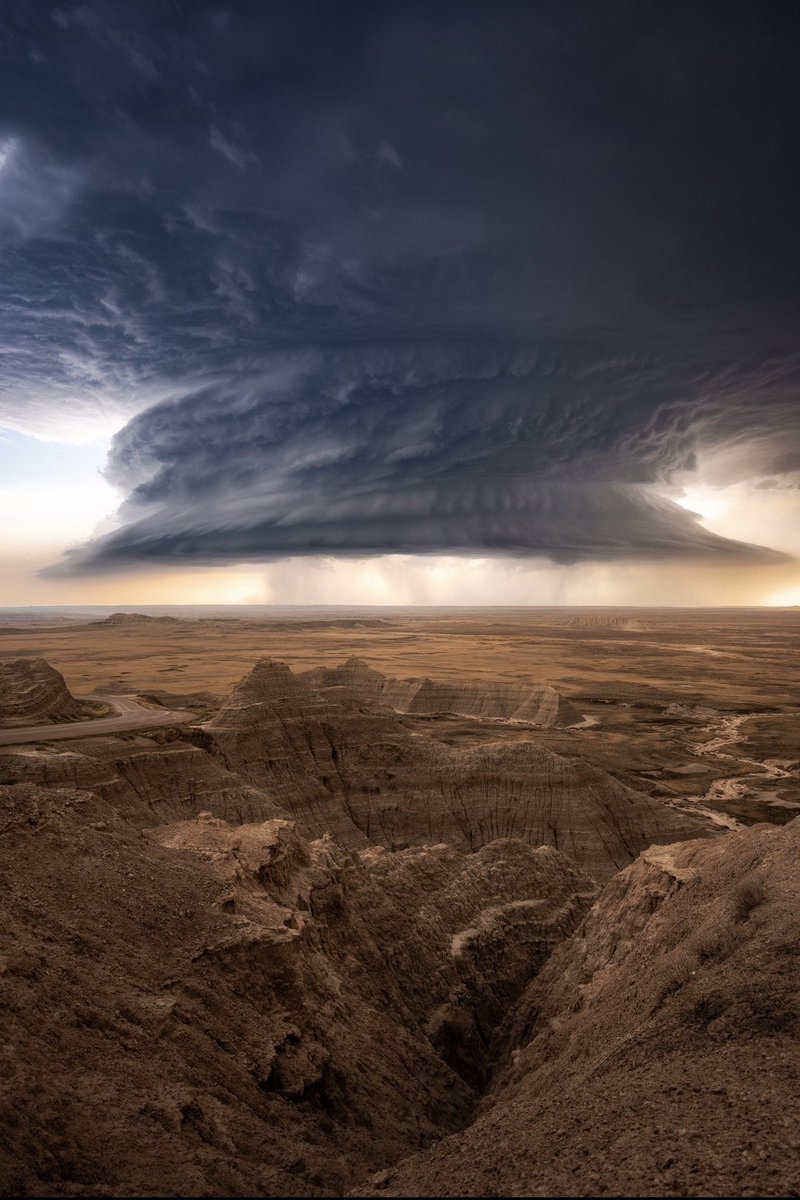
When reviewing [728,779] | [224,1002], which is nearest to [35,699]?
[224,1002]

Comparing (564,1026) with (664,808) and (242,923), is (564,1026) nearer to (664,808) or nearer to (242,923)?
(242,923)

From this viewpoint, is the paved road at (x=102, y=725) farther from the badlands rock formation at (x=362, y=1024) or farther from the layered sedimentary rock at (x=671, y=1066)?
the layered sedimentary rock at (x=671, y=1066)

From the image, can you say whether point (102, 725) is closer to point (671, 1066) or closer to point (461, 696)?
point (671, 1066)

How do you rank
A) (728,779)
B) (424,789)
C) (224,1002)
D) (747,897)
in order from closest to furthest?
(224,1002), (747,897), (424,789), (728,779)

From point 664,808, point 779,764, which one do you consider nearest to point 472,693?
point 779,764

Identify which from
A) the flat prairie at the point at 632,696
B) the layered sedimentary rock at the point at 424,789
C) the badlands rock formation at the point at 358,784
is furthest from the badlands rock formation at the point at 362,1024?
the flat prairie at the point at 632,696

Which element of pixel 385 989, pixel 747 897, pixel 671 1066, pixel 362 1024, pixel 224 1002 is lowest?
pixel 385 989
